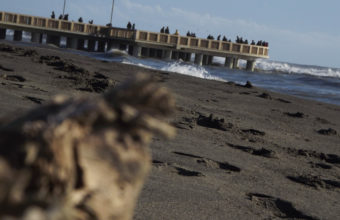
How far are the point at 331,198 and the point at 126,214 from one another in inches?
181

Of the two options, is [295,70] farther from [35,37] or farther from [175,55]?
[35,37]

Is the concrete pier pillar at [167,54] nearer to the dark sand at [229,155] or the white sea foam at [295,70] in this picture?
the white sea foam at [295,70]

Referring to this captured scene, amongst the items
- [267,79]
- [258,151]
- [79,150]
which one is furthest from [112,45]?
[79,150]

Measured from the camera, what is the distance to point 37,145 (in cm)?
103

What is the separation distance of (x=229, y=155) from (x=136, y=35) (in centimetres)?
4594

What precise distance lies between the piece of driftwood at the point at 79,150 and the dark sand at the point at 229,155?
0.23m

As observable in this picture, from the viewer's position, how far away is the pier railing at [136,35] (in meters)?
50.9

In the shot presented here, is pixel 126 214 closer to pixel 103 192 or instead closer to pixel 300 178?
pixel 103 192

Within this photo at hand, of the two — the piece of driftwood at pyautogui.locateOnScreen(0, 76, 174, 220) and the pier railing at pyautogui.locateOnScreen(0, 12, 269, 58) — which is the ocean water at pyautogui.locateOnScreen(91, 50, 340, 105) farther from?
Answer: the piece of driftwood at pyautogui.locateOnScreen(0, 76, 174, 220)

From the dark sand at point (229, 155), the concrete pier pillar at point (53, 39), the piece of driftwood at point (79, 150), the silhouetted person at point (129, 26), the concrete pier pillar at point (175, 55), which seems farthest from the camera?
the concrete pier pillar at point (53, 39)

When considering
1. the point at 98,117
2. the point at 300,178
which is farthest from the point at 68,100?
the point at 300,178

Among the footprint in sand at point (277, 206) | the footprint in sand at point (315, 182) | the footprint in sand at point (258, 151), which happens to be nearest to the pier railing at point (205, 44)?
the footprint in sand at point (258, 151)

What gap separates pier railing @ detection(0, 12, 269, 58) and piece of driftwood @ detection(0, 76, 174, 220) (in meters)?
49.6

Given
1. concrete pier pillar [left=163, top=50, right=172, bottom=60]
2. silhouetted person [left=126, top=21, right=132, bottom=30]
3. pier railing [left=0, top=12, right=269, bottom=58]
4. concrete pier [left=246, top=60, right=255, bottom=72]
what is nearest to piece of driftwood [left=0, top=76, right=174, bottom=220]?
pier railing [left=0, top=12, right=269, bottom=58]
